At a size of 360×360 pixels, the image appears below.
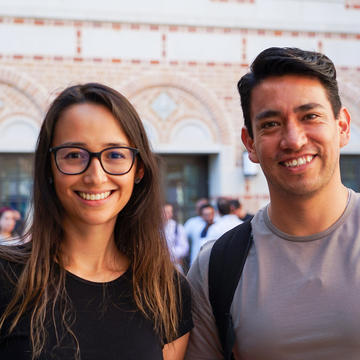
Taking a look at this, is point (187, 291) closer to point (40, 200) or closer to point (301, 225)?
point (301, 225)

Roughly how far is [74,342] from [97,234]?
404 millimetres

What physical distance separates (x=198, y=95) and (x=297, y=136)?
7.01m

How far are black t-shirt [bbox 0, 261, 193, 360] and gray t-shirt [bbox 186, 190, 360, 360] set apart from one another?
298mm

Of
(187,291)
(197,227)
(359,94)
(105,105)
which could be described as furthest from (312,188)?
(359,94)

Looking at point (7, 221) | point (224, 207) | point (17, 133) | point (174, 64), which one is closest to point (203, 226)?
point (224, 207)

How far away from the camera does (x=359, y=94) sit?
29.2 ft

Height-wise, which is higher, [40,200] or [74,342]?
[40,200]

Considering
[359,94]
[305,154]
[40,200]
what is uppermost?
[359,94]

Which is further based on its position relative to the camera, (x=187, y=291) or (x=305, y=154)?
(x=187, y=291)

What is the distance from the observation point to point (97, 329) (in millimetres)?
1492

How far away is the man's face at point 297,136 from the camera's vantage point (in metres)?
1.62

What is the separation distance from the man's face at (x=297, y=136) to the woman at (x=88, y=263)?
0.46 metres

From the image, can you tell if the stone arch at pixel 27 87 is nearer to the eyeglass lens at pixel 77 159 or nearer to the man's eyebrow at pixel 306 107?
the eyeglass lens at pixel 77 159

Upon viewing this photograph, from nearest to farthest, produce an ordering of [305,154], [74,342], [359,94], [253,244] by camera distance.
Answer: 1. [74,342]
2. [305,154]
3. [253,244]
4. [359,94]
